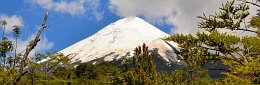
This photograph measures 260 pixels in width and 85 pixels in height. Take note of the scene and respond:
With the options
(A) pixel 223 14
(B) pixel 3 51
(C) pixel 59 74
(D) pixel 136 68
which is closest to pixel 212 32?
(A) pixel 223 14

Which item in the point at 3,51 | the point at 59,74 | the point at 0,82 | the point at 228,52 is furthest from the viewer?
the point at 59,74

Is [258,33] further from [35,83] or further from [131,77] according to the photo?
[35,83]

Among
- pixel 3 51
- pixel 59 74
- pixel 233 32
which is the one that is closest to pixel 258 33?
pixel 233 32

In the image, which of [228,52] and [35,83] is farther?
[35,83]

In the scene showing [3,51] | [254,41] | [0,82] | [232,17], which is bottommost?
[0,82]

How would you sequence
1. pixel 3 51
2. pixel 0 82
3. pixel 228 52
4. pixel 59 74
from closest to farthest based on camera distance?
pixel 0 82, pixel 228 52, pixel 3 51, pixel 59 74

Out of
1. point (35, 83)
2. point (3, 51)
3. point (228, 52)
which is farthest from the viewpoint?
point (35, 83)

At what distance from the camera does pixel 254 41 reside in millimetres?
13531

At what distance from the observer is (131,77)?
67.6ft

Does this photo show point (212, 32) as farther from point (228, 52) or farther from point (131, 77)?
point (131, 77)

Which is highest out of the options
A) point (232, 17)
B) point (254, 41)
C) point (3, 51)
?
point (3, 51)

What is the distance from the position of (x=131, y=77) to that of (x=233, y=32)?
7.48 meters

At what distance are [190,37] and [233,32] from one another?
1.65 meters

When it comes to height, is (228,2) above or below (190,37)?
above
